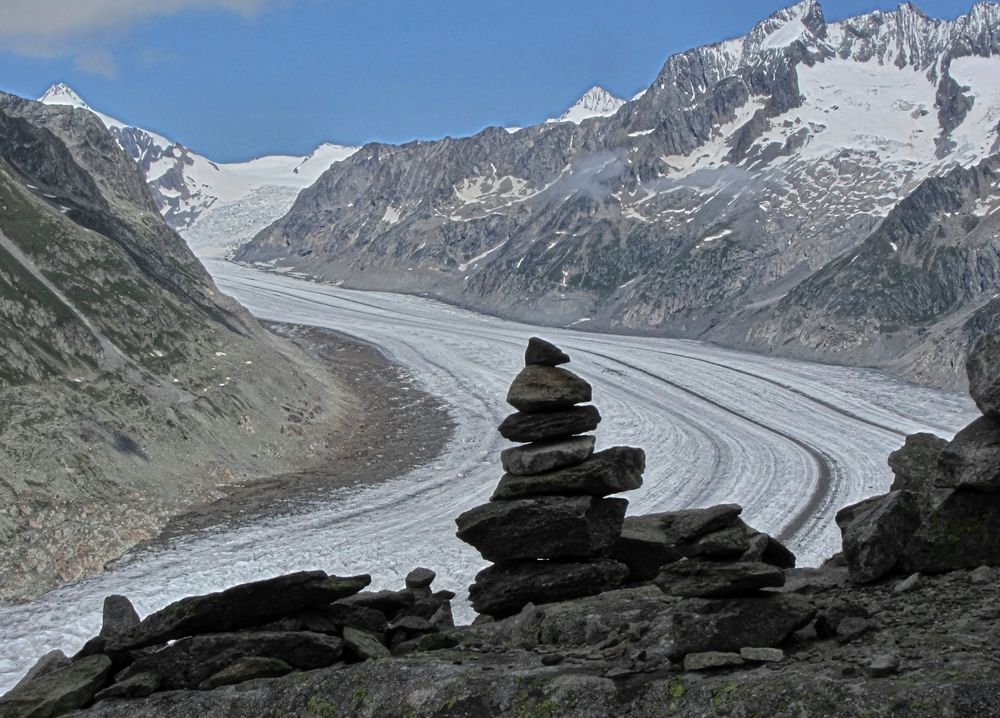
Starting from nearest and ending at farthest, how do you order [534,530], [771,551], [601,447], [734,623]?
[734,623], [534,530], [771,551], [601,447]

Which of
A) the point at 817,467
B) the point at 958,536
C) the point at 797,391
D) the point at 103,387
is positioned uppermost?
the point at 958,536

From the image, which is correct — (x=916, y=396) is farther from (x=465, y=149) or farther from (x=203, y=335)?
(x=465, y=149)

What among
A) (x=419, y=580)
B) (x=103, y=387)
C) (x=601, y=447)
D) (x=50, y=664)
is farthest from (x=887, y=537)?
(x=601, y=447)

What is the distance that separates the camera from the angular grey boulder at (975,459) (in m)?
10.1

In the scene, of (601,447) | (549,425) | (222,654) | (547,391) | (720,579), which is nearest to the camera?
(720,579)

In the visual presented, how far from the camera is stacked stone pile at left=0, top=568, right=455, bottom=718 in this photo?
396 inches

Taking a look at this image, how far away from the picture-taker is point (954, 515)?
10.5 m

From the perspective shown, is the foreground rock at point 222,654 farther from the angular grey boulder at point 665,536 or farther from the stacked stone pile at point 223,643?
the angular grey boulder at point 665,536

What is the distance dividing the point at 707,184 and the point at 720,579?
105776 millimetres

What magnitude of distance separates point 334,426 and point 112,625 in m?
29.1

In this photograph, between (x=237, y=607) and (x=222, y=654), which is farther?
(x=237, y=607)

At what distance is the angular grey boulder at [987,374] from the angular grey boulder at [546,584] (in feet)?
16.5

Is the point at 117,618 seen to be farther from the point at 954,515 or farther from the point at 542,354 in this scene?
the point at 954,515

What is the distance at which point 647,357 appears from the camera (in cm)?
6225
